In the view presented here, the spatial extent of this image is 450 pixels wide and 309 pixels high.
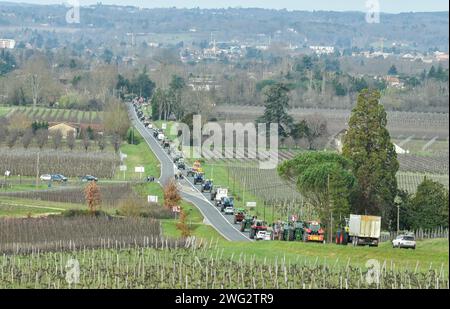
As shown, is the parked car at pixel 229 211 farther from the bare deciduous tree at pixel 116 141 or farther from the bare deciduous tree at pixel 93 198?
the bare deciduous tree at pixel 116 141

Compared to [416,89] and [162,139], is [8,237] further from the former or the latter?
[416,89]

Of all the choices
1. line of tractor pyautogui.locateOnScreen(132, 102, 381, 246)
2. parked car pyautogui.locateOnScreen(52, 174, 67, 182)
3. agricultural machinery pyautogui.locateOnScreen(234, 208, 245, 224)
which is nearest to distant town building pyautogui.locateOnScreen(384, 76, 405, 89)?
parked car pyautogui.locateOnScreen(52, 174, 67, 182)

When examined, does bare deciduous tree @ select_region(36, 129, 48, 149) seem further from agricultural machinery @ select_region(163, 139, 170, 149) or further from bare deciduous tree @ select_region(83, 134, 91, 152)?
agricultural machinery @ select_region(163, 139, 170, 149)

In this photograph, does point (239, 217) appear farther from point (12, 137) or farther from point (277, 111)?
point (277, 111)

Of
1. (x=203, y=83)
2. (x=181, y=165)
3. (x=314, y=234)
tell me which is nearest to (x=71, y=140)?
(x=181, y=165)

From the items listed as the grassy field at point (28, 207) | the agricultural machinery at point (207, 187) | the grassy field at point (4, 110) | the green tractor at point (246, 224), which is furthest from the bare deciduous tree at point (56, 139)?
the green tractor at point (246, 224)
